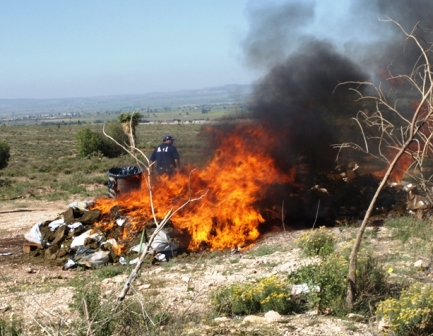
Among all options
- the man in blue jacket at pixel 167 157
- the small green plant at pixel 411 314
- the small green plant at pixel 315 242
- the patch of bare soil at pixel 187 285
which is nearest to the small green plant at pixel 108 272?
the patch of bare soil at pixel 187 285

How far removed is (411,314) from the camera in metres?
4.68

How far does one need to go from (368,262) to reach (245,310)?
5.18 ft

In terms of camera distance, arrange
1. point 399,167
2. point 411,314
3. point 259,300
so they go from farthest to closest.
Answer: point 399,167 < point 259,300 < point 411,314

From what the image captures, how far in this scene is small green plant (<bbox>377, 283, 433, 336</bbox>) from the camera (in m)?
4.72

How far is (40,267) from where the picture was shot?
931 centimetres

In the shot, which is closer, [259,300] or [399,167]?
[259,300]

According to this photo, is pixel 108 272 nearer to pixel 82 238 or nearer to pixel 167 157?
pixel 82 238

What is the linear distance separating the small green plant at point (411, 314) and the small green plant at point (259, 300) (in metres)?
1.16

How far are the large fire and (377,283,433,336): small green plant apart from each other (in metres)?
5.04

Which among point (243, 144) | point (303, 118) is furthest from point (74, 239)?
point (303, 118)

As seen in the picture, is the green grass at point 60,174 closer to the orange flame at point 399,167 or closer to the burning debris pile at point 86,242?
the burning debris pile at point 86,242

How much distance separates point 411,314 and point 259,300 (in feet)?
5.66

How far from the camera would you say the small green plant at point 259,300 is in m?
5.73

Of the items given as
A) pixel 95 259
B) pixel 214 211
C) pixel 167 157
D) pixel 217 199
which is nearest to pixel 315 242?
pixel 214 211
